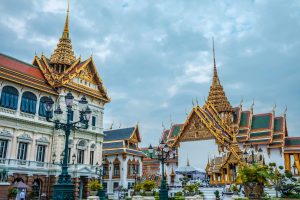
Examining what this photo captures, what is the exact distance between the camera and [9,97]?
1046 inches

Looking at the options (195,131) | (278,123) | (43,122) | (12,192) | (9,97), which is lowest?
(12,192)

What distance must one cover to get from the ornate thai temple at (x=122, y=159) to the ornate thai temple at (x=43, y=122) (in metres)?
9.15

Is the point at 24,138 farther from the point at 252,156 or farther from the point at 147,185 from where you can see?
the point at 252,156

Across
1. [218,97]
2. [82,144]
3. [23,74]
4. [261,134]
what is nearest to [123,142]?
[82,144]

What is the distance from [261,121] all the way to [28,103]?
30.3m

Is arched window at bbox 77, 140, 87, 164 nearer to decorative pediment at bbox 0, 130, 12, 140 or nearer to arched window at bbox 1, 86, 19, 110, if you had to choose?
decorative pediment at bbox 0, 130, 12, 140

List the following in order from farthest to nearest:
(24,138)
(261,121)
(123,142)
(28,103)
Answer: (123,142), (261,121), (28,103), (24,138)

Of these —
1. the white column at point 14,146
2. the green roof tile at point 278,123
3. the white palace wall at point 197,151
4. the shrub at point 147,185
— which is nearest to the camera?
the white column at point 14,146

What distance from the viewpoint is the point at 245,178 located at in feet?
69.7

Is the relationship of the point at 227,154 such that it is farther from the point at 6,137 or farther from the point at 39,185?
the point at 6,137

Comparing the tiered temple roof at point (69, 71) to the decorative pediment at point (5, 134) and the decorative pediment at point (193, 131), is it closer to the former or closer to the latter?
the decorative pediment at point (5, 134)

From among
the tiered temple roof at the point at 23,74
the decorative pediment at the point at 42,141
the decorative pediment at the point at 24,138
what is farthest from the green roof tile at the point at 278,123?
the decorative pediment at the point at 24,138

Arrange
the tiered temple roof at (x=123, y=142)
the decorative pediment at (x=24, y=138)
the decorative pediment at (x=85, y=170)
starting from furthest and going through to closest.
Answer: the tiered temple roof at (x=123, y=142), the decorative pediment at (x=85, y=170), the decorative pediment at (x=24, y=138)

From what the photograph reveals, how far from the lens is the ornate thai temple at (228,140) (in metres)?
36.4
